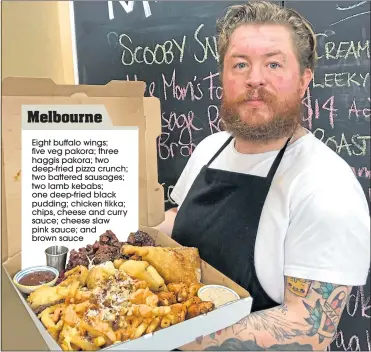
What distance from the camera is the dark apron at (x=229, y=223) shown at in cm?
79

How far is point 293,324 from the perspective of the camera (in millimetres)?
741

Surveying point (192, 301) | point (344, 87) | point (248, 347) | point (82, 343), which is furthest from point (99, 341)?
point (344, 87)

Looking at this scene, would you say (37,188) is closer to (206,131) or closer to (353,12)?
(206,131)

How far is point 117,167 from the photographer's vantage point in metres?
0.81

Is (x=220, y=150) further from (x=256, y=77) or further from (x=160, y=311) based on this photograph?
(x=160, y=311)

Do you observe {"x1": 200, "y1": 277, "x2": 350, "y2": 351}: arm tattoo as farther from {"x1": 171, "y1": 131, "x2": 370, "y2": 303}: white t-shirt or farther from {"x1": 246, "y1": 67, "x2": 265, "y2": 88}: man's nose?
{"x1": 246, "y1": 67, "x2": 265, "y2": 88}: man's nose

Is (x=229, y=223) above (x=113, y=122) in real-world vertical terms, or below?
below

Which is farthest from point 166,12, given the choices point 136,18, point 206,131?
point 206,131

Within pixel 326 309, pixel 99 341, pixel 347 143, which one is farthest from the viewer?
pixel 347 143

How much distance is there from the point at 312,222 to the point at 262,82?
282 mm

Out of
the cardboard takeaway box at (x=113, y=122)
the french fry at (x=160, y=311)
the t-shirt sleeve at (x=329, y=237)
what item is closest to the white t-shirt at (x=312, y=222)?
the t-shirt sleeve at (x=329, y=237)

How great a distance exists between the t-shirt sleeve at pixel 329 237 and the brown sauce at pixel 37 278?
1.54 ft

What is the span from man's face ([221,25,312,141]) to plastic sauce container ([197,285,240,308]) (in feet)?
1.05

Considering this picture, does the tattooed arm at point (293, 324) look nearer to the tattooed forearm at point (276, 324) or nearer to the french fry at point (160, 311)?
the tattooed forearm at point (276, 324)
